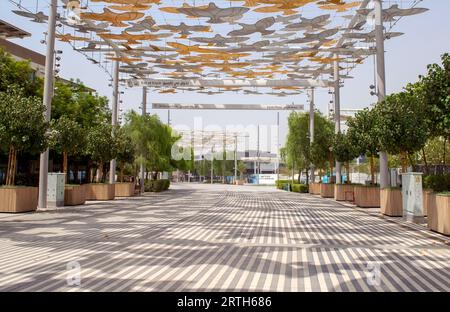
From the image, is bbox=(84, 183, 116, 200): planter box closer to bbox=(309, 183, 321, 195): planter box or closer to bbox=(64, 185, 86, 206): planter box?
bbox=(64, 185, 86, 206): planter box

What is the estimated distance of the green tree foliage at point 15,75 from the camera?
75.9ft

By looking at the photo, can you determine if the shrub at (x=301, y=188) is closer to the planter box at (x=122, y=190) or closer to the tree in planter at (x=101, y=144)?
the planter box at (x=122, y=190)

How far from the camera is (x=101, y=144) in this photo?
2586 centimetres

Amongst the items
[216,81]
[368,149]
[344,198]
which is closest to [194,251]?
[368,149]

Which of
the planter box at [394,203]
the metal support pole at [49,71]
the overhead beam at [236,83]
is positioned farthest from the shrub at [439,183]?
the overhead beam at [236,83]

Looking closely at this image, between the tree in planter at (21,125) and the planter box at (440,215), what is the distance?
45.4 feet

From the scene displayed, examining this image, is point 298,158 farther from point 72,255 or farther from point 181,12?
point 72,255

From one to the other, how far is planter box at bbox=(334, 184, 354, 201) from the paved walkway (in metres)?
11.8

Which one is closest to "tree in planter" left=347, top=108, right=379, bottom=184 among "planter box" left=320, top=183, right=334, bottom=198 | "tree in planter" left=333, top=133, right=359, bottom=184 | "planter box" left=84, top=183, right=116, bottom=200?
"tree in planter" left=333, top=133, right=359, bottom=184

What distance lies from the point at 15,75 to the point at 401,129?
20.7 meters

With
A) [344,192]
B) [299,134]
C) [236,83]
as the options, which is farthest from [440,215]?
[299,134]

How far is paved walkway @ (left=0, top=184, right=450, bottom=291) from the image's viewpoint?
241 inches

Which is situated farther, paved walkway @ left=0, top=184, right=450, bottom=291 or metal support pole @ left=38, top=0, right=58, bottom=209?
metal support pole @ left=38, top=0, right=58, bottom=209

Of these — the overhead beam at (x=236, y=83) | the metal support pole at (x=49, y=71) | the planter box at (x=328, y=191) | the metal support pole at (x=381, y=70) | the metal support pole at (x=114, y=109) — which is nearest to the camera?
the metal support pole at (x=49, y=71)
